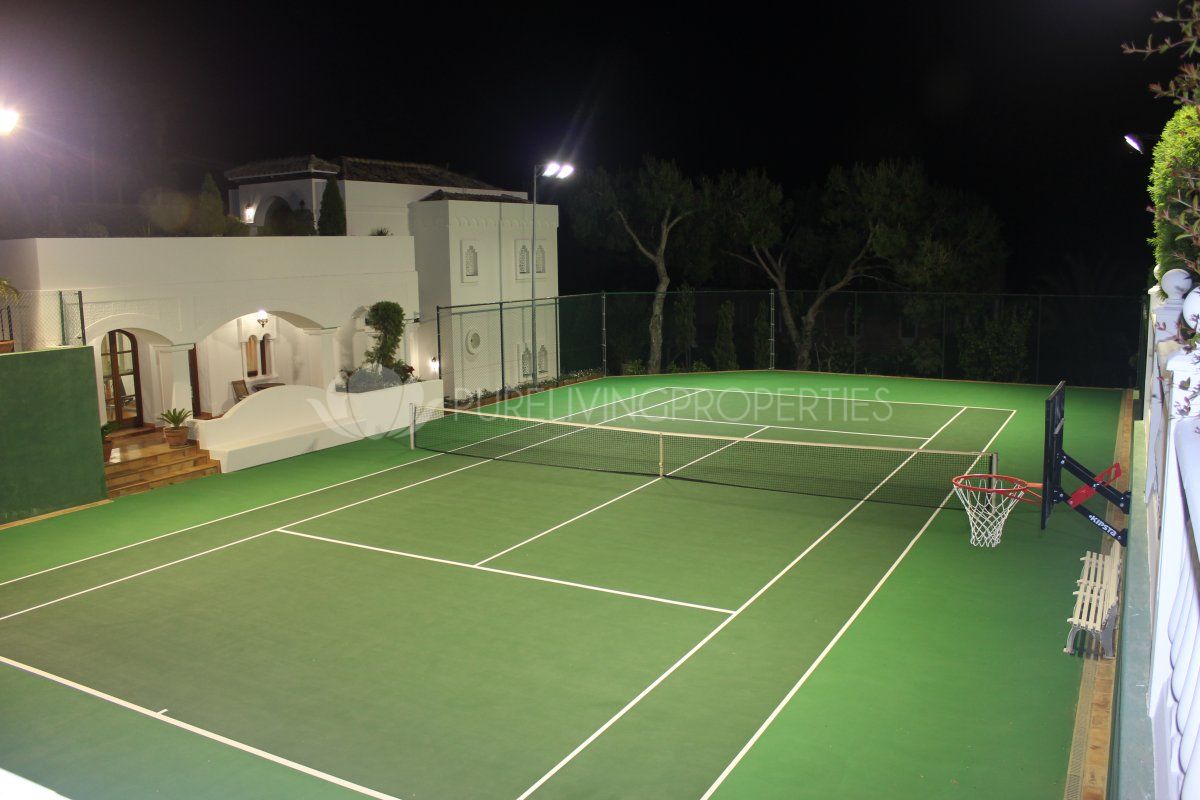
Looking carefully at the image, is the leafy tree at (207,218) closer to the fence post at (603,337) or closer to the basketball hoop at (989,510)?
the fence post at (603,337)

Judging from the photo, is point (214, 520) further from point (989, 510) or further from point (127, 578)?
point (989, 510)

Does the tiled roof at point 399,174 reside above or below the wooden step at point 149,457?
above

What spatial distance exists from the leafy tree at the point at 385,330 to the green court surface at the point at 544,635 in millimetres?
4827

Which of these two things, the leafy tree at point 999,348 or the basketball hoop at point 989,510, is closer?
the basketball hoop at point 989,510

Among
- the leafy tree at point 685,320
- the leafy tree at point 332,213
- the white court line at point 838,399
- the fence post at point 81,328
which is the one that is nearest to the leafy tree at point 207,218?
the leafy tree at point 332,213

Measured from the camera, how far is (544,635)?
10758mm

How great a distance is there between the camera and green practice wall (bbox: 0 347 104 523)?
15266mm

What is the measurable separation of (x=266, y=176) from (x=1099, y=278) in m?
28.8

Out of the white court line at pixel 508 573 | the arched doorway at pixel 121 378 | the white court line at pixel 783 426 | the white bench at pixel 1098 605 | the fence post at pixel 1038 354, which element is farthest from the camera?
the fence post at pixel 1038 354

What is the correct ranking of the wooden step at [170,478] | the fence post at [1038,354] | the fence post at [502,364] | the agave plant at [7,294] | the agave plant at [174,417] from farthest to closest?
the fence post at [1038,354] → the fence post at [502,364] → the agave plant at [174,417] → the wooden step at [170,478] → the agave plant at [7,294]

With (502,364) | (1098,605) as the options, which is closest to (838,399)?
(502,364)

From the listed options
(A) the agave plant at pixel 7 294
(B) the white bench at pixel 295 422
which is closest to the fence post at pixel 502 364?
(B) the white bench at pixel 295 422

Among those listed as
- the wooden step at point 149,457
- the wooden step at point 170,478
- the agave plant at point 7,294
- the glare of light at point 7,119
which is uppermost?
the glare of light at point 7,119

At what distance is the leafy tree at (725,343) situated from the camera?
33.5 metres
